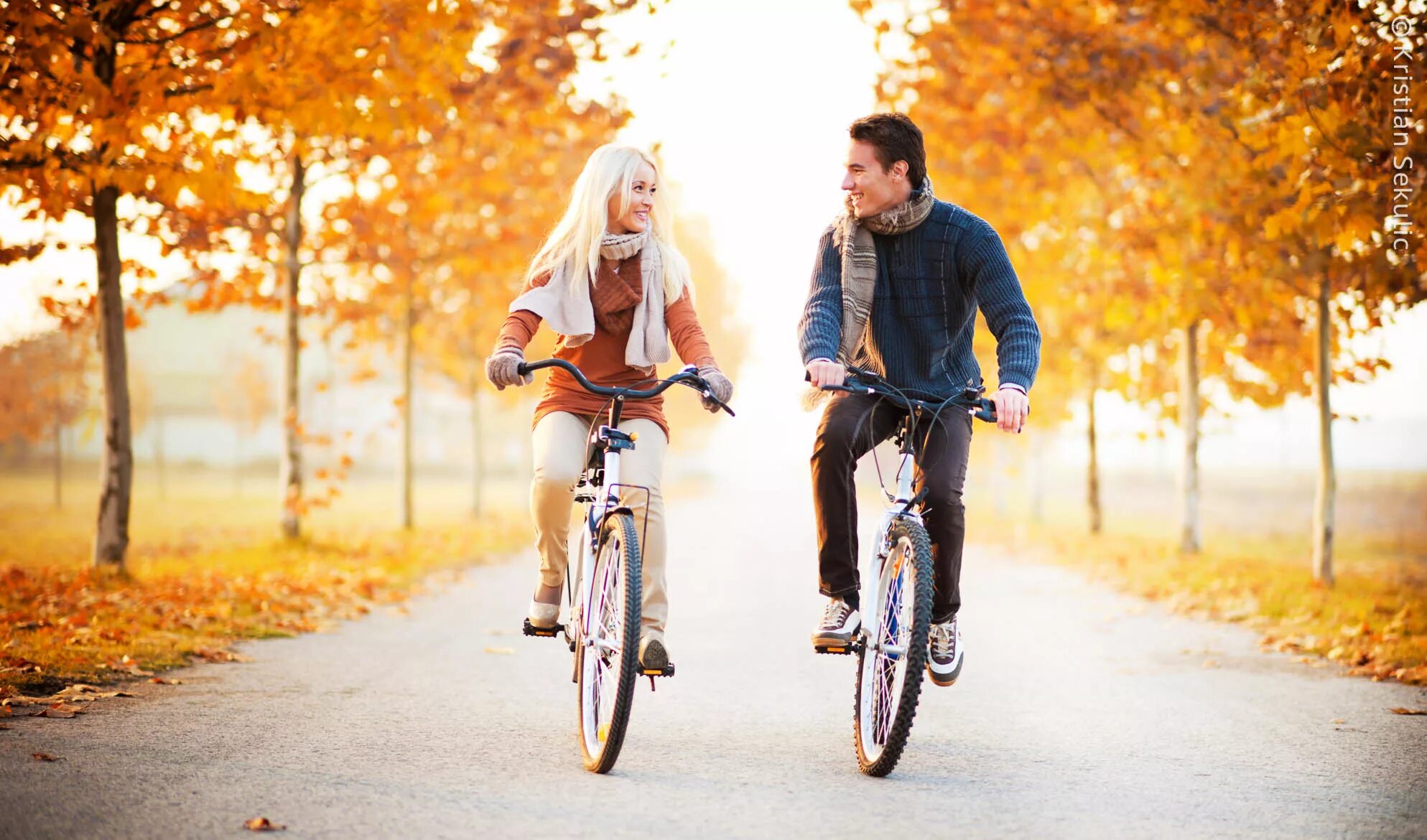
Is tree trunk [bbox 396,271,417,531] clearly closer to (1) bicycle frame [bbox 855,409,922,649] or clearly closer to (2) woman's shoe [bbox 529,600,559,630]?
(2) woman's shoe [bbox 529,600,559,630]

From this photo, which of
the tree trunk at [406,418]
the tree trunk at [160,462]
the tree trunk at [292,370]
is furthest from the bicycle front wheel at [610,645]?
the tree trunk at [160,462]

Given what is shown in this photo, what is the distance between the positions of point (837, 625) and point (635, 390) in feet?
3.78

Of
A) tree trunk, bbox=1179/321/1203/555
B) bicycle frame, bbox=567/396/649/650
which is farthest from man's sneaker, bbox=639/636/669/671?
tree trunk, bbox=1179/321/1203/555

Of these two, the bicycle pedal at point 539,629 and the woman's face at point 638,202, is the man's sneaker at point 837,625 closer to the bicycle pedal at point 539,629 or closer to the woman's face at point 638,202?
the bicycle pedal at point 539,629

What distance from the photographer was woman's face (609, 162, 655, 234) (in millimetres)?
4984

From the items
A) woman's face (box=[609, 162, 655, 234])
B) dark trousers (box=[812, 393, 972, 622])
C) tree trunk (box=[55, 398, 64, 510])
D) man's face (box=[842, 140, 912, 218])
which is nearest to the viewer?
dark trousers (box=[812, 393, 972, 622])

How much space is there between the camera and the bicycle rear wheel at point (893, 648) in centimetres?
425

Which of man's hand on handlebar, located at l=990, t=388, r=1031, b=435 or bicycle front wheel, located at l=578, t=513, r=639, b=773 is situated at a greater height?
man's hand on handlebar, located at l=990, t=388, r=1031, b=435

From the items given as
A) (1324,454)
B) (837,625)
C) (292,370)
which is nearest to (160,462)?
(292,370)

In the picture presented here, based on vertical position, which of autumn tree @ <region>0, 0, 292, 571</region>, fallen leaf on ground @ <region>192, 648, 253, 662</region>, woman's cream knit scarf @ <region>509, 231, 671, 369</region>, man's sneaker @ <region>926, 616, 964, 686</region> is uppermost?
autumn tree @ <region>0, 0, 292, 571</region>

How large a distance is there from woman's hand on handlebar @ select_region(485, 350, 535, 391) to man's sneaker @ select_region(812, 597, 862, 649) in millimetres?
1400

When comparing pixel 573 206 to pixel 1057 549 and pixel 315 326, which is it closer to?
pixel 1057 549

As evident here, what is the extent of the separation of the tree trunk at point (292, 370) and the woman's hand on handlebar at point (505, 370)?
10.1 m

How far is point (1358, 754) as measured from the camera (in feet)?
16.2
